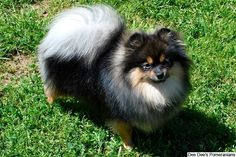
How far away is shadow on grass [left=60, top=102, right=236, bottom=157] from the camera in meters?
4.97

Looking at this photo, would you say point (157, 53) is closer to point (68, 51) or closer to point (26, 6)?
point (68, 51)

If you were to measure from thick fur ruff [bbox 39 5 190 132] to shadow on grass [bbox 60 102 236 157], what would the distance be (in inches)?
13.6

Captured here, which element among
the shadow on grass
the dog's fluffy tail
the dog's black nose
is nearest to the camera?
the dog's black nose

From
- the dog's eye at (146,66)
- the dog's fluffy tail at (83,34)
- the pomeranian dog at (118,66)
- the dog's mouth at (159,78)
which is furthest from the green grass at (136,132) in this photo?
the dog's eye at (146,66)

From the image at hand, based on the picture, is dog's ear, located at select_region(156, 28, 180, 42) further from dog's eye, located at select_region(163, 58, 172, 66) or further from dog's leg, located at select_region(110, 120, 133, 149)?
dog's leg, located at select_region(110, 120, 133, 149)

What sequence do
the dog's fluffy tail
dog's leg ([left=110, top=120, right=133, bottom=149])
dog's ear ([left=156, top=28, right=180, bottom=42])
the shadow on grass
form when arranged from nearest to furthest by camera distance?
dog's ear ([left=156, top=28, right=180, bottom=42])
the dog's fluffy tail
dog's leg ([left=110, top=120, right=133, bottom=149])
the shadow on grass

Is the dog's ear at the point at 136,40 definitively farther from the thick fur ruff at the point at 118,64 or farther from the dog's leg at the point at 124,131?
the dog's leg at the point at 124,131

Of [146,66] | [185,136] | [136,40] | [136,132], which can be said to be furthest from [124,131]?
[136,40]

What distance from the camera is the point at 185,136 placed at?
16.6 feet

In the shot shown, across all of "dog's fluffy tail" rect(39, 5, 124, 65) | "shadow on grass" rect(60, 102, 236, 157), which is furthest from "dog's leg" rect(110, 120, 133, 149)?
"dog's fluffy tail" rect(39, 5, 124, 65)

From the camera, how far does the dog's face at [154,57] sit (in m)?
4.17

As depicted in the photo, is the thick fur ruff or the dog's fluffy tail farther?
the dog's fluffy tail

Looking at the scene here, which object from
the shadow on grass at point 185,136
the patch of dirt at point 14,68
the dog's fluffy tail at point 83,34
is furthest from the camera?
the patch of dirt at point 14,68

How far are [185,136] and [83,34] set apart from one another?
1.47m
